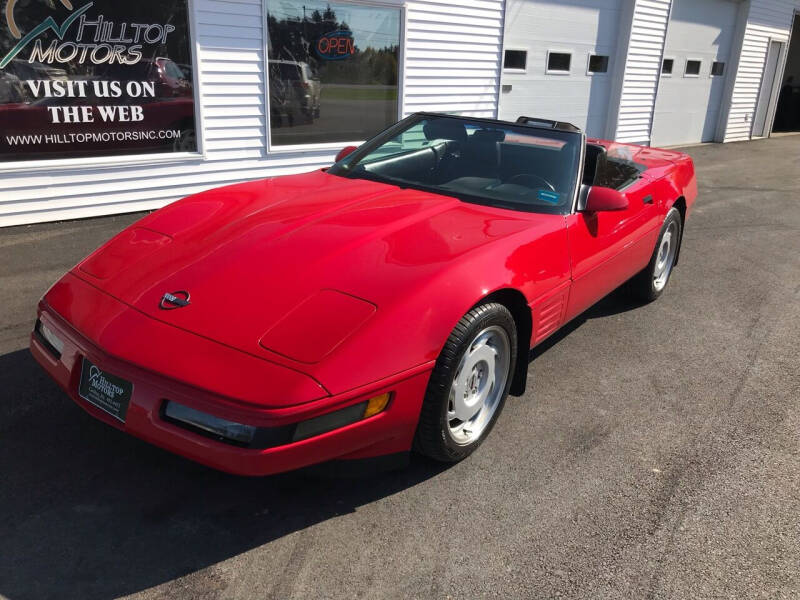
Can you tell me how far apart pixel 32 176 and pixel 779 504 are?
257 inches

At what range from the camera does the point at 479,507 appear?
2.56 metres

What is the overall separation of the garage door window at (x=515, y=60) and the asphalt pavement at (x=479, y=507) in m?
7.82

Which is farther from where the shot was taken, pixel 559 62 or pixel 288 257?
pixel 559 62

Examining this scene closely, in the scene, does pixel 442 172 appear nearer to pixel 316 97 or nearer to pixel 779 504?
pixel 779 504

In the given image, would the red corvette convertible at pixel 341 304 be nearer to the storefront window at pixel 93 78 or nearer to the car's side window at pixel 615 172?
the car's side window at pixel 615 172

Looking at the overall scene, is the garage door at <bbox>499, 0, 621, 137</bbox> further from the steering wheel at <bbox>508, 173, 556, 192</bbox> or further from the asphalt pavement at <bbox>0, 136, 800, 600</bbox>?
the asphalt pavement at <bbox>0, 136, 800, 600</bbox>

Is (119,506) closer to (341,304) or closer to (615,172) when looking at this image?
(341,304)

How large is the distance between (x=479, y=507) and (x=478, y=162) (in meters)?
1.98

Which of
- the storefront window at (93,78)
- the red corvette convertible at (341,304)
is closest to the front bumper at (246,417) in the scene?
the red corvette convertible at (341,304)

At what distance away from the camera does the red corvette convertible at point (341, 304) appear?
7.00ft

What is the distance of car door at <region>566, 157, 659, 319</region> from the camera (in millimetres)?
3410

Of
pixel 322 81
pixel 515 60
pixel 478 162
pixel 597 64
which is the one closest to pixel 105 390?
pixel 478 162

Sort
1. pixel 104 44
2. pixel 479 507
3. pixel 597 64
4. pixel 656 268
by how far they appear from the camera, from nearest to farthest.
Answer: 1. pixel 479 507
2. pixel 656 268
3. pixel 104 44
4. pixel 597 64

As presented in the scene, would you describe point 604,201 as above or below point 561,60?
below
